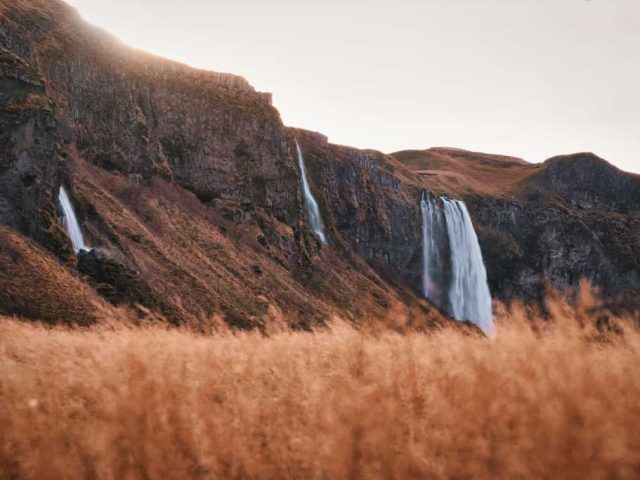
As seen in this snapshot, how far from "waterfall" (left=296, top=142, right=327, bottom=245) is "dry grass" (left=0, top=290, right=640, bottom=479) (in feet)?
191

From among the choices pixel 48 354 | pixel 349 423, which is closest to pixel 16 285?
pixel 48 354

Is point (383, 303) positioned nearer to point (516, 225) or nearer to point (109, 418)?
point (516, 225)

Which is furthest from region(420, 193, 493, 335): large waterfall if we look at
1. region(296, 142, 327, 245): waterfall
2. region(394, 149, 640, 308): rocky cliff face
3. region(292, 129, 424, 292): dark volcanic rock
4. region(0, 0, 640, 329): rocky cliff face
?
region(296, 142, 327, 245): waterfall

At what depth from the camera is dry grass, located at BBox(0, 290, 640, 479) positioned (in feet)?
10.5

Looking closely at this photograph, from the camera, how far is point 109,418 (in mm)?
4051

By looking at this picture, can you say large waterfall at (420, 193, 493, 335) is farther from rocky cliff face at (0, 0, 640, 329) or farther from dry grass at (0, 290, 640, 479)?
dry grass at (0, 290, 640, 479)

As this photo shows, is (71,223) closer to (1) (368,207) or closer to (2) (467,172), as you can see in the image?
(1) (368,207)

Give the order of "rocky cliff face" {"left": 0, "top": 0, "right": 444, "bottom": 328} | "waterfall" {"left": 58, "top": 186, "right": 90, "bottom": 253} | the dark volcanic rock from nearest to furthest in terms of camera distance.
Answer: "rocky cliff face" {"left": 0, "top": 0, "right": 444, "bottom": 328}
"waterfall" {"left": 58, "top": 186, "right": 90, "bottom": 253}
the dark volcanic rock

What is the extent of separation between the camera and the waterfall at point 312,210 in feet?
210

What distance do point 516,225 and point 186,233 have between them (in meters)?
65.3

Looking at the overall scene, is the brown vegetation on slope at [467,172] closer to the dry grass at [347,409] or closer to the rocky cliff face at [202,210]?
the rocky cliff face at [202,210]

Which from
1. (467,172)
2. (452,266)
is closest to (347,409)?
(452,266)

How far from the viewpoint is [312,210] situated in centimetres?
6500

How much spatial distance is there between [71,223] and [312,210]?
36.7 meters
